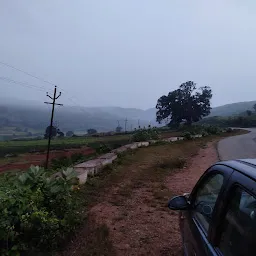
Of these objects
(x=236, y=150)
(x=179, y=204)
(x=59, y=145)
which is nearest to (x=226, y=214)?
(x=179, y=204)

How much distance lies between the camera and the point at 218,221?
Answer: 7.74 ft

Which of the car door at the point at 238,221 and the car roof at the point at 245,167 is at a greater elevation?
the car roof at the point at 245,167

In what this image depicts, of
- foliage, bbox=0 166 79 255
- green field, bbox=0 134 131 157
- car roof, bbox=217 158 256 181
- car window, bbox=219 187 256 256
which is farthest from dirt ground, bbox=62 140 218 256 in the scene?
green field, bbox=0 134 131 157

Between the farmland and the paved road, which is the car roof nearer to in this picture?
the paved road

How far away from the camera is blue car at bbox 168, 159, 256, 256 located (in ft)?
6.59

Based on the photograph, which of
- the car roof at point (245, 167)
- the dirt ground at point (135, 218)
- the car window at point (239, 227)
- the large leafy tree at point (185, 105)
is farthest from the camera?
the large leafy tree at point (185, 105)

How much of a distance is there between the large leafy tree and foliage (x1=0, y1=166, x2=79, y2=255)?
220ft

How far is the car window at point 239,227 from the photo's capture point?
194 centimetres

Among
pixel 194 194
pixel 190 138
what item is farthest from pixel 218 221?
pixel 190 138

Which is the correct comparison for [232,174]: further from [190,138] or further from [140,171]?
[190,138]

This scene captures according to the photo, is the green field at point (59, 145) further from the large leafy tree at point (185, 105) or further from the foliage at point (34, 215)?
the foliage at point (34, 215)

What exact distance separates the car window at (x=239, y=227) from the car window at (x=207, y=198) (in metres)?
0.33

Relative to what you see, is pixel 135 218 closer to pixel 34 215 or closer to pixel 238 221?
pixel 34 215

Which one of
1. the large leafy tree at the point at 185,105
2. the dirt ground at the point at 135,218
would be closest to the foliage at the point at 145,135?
the dirt ground at the point at 135,218
